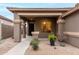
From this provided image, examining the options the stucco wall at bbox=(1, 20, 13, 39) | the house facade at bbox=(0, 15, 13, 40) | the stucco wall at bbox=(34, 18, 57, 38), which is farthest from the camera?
the stucco wall at bbox=(34, 18, 57, 38)

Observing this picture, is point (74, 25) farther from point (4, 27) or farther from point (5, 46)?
point (4, 27)

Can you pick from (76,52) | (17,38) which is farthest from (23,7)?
(76,52)

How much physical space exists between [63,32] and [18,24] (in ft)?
13.2

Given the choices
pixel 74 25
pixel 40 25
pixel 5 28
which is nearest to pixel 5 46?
pixel 74 25

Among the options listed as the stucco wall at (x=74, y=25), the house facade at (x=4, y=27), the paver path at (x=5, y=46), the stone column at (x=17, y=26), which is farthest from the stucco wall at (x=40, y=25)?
the stucco wall at (x=74, y=25)

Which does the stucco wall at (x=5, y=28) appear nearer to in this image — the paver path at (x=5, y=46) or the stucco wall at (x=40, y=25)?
the paver path at (x=5, y=46)

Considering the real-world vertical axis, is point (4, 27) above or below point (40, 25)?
below

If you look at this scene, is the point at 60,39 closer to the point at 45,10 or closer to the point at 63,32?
the point at 63,32

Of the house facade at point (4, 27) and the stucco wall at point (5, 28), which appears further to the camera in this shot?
the stucco wall at point (5, 28)

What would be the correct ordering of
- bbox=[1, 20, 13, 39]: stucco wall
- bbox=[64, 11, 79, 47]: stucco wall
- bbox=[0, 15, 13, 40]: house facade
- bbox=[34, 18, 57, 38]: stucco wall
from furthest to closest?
bbox=[34, 18, 57, 38]: stucco wall
bbox=[1, 20, 13, 39]: stucco wall
bbox=[0, 15, 13, 40]: house facade
bbox=[64, 11, 79, 47]: stucco wall

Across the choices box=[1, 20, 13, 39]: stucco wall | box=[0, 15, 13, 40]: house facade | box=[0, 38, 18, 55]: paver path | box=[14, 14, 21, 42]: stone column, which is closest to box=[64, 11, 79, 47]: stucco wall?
box=[0, 38, 18, 55]: paver path

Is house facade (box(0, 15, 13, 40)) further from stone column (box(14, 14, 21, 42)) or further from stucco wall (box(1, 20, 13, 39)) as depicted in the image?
stone column (box(14, 14, 21, 42))

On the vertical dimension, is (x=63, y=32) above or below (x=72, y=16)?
below

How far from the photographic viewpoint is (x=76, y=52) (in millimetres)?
8875
